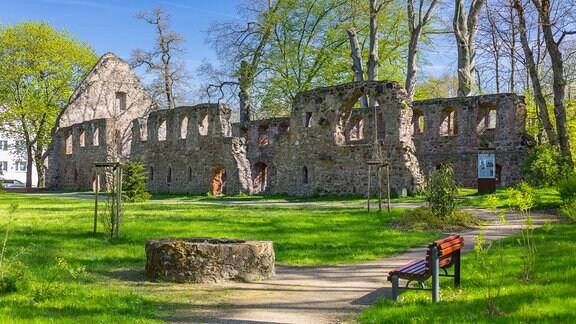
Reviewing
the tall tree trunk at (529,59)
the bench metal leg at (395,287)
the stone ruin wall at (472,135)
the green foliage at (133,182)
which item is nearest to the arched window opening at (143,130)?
the green foliage at (133,182)

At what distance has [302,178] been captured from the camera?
97.3 feet

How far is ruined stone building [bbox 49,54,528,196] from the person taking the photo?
2736 cm

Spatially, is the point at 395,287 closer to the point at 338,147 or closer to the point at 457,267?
the point at 457,267

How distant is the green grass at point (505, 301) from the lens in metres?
6.07

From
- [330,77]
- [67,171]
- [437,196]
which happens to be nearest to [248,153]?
[330,77]

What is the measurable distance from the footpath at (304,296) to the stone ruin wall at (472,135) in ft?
71.8

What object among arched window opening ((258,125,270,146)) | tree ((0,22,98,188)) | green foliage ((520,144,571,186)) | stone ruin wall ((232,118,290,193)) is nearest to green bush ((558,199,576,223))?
green foliage ((520,144,571,186))

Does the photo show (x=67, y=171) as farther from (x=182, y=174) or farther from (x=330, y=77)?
(x=330, y=77)

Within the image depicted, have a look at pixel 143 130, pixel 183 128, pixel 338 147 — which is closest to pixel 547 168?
pixel 338 147

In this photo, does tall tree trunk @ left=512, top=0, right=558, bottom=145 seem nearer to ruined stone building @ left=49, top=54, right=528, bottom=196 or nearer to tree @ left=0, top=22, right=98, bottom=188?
ruined stone building @ left=49, top=54, right=528, bottom=196

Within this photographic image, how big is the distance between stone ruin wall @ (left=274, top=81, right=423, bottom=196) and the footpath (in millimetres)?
15760

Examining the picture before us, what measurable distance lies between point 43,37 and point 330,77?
78.6 feet

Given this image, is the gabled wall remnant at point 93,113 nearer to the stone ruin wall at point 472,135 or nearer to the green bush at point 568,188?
the stone ruin wall at point 472,135

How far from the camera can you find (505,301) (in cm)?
673
